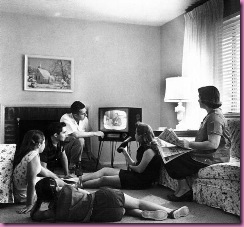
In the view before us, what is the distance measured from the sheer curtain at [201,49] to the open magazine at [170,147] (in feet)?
4.27

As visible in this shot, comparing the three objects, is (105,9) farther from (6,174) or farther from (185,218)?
(185,218)

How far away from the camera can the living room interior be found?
438cm

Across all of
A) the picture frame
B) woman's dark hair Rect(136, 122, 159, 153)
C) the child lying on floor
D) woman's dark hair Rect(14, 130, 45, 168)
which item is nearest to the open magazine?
woman's dark hair Rect(136, 122, 159, 153)

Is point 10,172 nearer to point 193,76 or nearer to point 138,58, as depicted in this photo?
point 193,76

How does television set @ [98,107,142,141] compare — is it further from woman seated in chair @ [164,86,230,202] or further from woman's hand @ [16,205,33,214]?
woman's hand @ [16,205,33,214]

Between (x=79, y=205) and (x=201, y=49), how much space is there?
101 inches

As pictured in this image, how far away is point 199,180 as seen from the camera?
2453 millimetres

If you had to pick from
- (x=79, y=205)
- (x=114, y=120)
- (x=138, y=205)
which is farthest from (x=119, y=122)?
(x=79, y=205)

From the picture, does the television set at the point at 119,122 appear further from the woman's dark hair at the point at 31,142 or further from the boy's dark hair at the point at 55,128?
the woman's dark hair at the point at 31,142

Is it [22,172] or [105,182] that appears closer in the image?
[22,172]

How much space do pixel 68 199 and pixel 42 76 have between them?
2.89 metres

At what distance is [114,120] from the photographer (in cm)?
421

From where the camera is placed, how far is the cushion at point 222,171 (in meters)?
2.17

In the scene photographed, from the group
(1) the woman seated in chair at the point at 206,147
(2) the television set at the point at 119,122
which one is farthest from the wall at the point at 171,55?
(1) the woman seated in chair at the point at 206,147
